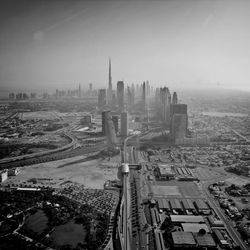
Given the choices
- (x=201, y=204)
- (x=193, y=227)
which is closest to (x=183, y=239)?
(x=193, y=227)

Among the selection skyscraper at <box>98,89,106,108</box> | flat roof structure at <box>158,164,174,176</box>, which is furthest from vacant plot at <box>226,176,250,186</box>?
skyscraper at <box>98,89,106,108</box>

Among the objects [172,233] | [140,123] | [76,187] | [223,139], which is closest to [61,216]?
[76,187]

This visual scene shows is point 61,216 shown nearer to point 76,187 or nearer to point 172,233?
point 76,187

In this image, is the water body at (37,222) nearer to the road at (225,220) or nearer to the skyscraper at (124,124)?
the road at (225,220)

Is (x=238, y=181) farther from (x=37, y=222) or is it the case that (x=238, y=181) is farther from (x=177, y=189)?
(x=37, y=222)

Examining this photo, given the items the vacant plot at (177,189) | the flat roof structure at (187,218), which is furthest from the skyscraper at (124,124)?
the flat roof structure at (187,218)

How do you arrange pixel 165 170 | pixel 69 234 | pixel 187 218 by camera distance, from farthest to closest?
pixel 165 170, pixel 187 218, pixel 69 234
